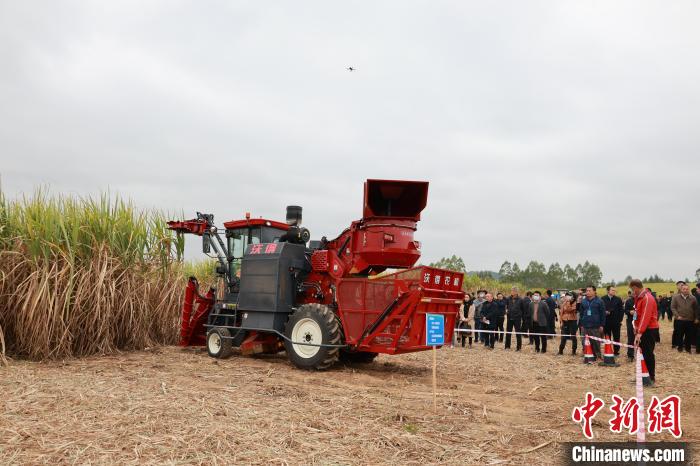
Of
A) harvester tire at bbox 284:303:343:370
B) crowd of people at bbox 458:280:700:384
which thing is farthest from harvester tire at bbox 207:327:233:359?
crowd of people at bbox 458:280:700:384

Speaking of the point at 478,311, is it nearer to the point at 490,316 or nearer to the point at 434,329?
the point at 490,316

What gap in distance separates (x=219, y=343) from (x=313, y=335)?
7.43ft

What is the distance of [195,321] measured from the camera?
11.2 m

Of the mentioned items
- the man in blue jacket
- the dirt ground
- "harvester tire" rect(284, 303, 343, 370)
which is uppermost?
the man in blue jacket

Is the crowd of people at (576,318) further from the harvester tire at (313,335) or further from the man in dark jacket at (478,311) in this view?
the harvester tire at (313,335)

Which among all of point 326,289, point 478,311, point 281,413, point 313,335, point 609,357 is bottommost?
point 281,413

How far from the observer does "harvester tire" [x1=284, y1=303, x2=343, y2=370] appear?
908 centimetres

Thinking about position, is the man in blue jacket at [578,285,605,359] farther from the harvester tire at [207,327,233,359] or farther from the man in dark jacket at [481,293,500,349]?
the harvester tire at [207,327,233,359]

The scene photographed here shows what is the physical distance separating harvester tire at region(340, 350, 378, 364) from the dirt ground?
24.8 inches

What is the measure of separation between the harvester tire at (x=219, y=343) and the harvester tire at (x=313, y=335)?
1.41 meters

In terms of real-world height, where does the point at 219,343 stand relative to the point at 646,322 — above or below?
below

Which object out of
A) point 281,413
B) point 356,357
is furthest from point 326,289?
point 281,413

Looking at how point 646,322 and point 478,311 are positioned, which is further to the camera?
point 478,311

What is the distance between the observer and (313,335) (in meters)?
9.31
